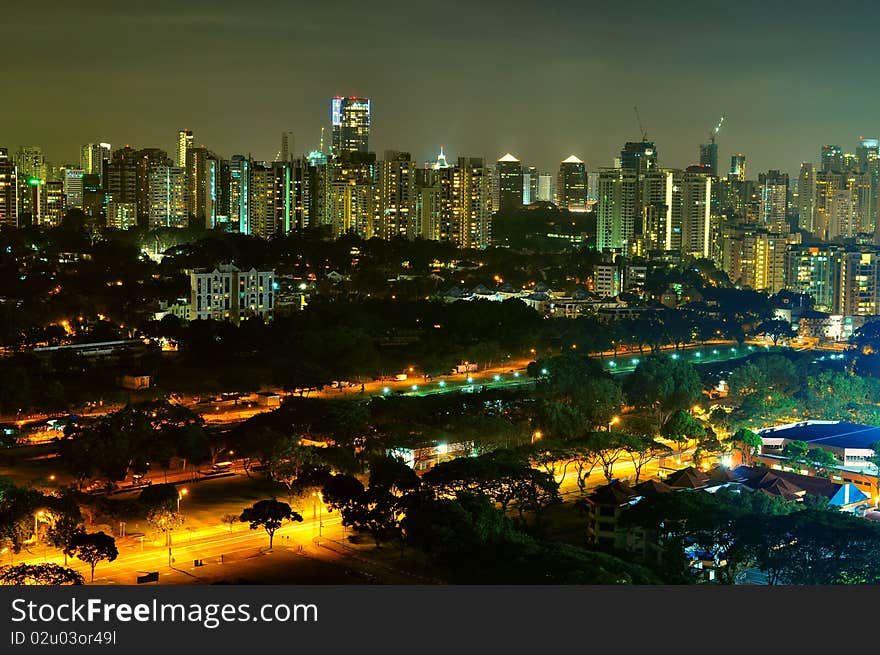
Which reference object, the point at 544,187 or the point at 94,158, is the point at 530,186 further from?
the point at 94,158

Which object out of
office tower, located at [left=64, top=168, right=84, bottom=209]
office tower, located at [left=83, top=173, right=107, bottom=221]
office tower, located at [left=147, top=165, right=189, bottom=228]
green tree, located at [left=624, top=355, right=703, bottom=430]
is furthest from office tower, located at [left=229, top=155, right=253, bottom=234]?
green tree, located at [left=624, top=355, right=703, bottom=430]

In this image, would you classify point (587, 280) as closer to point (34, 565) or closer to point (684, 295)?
point (684, 295)

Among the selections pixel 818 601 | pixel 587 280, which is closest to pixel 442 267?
pixel 587 280

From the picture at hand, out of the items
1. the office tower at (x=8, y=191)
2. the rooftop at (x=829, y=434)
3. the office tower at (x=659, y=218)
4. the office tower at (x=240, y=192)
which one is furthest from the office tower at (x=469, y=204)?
the rooftop at (x=829, y=434)

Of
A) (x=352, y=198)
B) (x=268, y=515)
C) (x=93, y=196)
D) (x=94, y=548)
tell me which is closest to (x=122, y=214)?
(x=93, y=196)

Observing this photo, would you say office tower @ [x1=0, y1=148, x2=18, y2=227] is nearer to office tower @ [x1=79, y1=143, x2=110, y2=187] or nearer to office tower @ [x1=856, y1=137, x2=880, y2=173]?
office tower @ [x1=79, y1=143, x2=110, y2=187]
